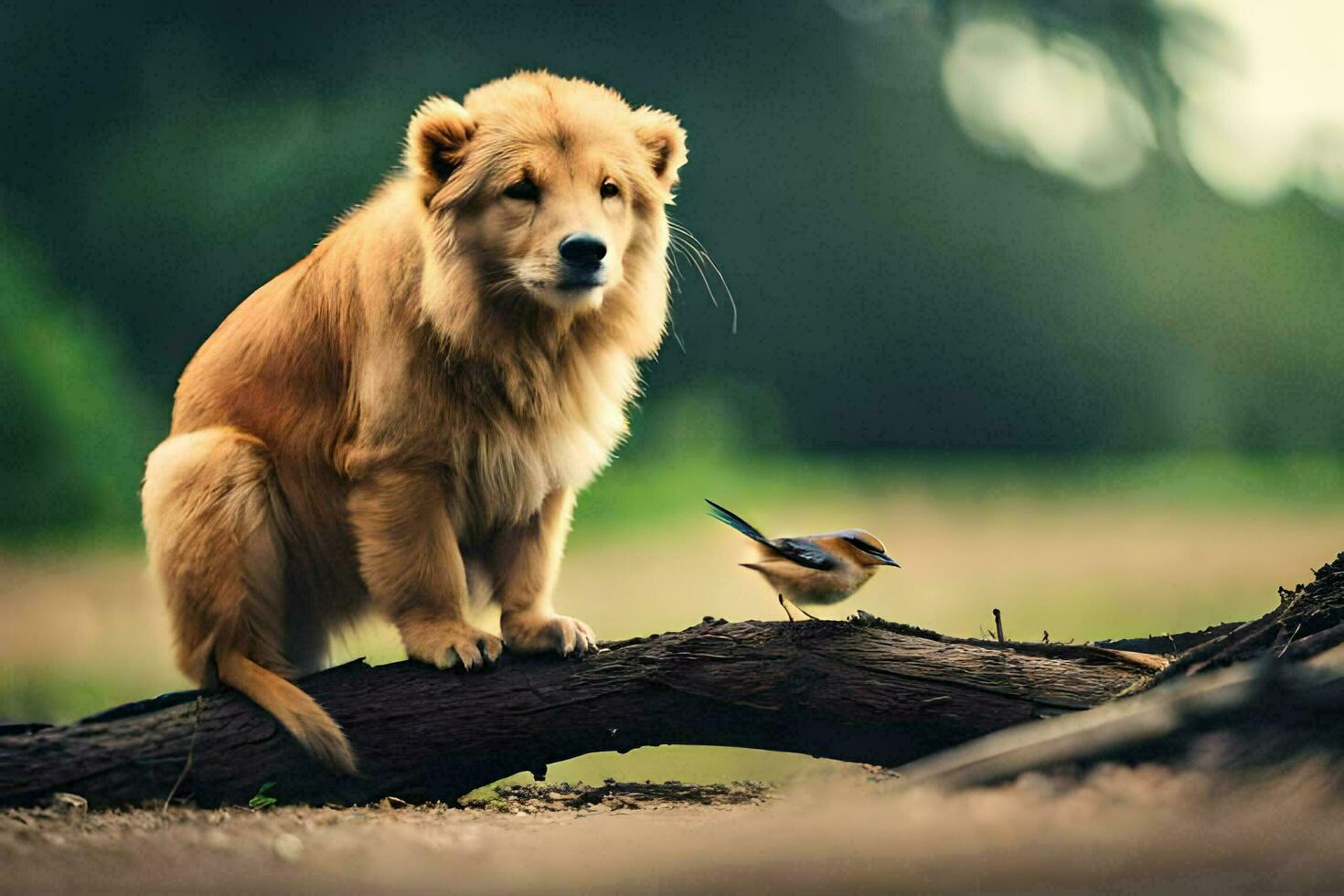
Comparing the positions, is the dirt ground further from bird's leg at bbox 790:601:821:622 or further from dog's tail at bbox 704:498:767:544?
dog's tail at bbox 704:498:767:544

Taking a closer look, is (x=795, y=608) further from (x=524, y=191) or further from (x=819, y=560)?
(x=524, y=191)

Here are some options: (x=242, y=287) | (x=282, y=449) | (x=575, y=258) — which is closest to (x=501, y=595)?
(x=282, y=449)

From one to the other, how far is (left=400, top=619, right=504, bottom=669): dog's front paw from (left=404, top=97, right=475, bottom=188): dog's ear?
4.17ft

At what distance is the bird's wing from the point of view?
11.3ft

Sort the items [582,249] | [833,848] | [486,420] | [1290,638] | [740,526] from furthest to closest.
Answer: [486,420] < [740,526] < [582,249] < [1290,638] < [833,848]

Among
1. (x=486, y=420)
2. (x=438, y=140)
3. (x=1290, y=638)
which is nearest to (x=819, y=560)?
(x=486, y=420)

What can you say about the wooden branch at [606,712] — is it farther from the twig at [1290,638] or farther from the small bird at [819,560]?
the twig at [1290,638]

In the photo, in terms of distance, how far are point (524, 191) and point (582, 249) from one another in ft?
0.93

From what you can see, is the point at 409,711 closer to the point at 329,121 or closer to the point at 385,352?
the point at 385,352

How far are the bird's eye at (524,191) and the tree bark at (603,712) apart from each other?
4.28 feet

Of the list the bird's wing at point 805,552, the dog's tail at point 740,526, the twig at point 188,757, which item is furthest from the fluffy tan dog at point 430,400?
the bird's wing at point 805,552

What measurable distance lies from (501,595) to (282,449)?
0.78 m

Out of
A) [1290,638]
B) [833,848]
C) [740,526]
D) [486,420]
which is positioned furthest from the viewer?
[486,420]

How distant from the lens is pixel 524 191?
3.51 m
